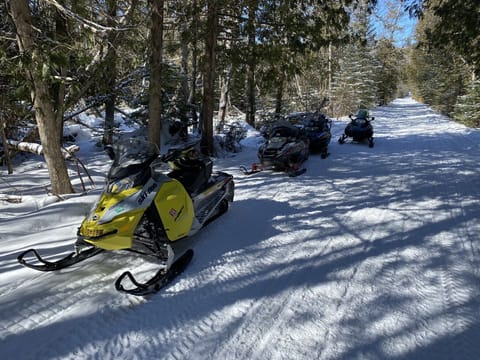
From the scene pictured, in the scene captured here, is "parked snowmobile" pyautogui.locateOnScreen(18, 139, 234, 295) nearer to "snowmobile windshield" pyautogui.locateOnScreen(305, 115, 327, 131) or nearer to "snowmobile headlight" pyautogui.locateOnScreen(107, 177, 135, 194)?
"snowmobile headlight" pyautogui.locateOnScreen(107, 177, 135, 194)

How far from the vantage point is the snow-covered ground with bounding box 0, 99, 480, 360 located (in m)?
2.21

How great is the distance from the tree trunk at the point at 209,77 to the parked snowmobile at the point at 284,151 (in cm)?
189

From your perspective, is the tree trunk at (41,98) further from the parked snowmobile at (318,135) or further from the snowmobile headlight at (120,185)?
the parked snowmobile at (318,135)

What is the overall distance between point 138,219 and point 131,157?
2.20ft

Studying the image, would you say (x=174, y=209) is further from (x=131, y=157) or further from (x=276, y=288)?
(x=276, y=288)

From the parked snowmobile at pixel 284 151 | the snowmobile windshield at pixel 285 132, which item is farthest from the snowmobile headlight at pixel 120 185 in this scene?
the snowmobile windshield at pixel 285 132

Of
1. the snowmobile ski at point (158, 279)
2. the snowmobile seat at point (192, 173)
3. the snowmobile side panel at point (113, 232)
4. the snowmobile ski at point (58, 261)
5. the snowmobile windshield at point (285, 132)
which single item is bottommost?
the snowmobile ski at point (158, 279)

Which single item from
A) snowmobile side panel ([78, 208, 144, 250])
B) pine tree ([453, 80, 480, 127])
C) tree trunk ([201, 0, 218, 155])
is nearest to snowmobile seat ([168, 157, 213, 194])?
snowmobile side panel ([78, 208, 144, 250])

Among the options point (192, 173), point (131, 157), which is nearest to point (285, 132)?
point (192, 173)

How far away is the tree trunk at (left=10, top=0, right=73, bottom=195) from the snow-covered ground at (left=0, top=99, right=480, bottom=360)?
50 cm

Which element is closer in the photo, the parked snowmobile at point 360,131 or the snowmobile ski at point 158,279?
the snowmobile ski at point 158,279

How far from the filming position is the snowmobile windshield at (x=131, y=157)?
3029 mm

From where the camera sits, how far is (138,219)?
2783mm

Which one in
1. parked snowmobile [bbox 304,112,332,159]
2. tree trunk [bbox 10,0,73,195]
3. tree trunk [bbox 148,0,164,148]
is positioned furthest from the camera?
parked snowmobile [bbox 304,112,332,159]
